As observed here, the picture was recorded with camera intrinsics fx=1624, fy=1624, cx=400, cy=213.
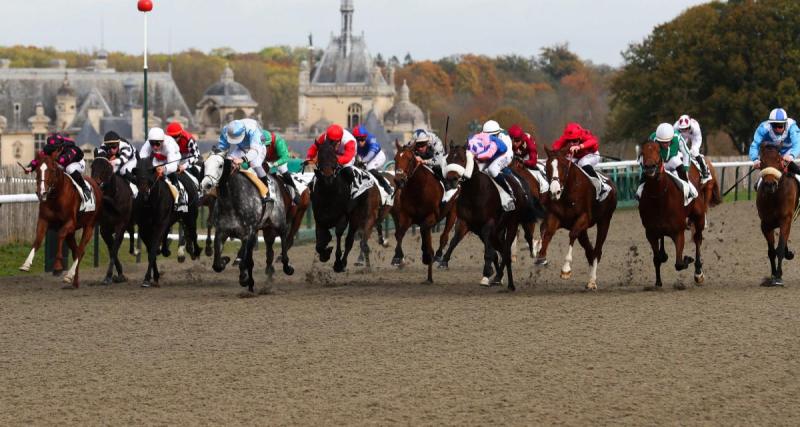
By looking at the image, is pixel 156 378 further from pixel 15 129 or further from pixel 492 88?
pixel 492 88

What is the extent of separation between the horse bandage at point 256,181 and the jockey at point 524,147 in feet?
10.2

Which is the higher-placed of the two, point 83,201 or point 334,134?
point 334,134

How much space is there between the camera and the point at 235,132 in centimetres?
1437

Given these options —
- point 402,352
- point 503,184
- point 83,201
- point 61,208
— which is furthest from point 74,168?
point 402,352

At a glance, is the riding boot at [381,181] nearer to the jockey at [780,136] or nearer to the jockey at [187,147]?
the jockey at [187,147]

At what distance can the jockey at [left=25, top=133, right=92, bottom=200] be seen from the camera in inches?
587

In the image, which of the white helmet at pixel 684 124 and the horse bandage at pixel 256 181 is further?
the white helmet at pixel 684 124

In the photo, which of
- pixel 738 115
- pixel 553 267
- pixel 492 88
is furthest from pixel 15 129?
pixel 553 267

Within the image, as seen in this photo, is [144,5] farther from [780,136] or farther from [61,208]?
[780,136]

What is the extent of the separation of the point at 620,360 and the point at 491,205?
4.47 metres

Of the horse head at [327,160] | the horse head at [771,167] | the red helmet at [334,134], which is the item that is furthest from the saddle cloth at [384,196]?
the horse head at [771,167]

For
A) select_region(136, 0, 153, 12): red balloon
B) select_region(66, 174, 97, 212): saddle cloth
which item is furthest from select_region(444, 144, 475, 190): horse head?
select_region(136, 0, 153, 12): red balloon

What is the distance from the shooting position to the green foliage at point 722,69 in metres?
56.1

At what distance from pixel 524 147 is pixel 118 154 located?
13.5 ft
